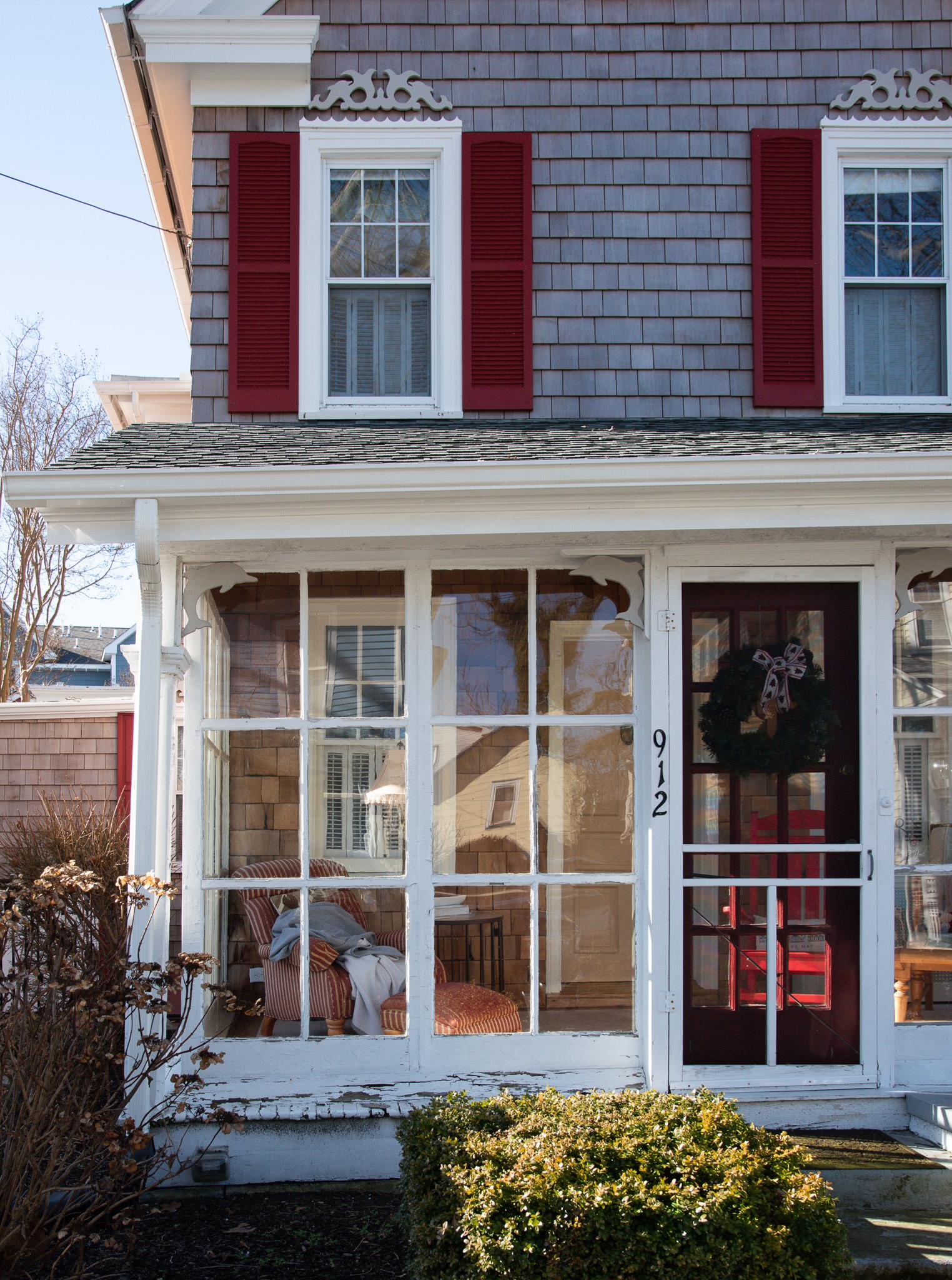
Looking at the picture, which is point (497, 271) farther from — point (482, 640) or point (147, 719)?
point (147, 719)

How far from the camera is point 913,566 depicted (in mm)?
5004

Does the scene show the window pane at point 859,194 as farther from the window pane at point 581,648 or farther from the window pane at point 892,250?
the window pane at point 581,648

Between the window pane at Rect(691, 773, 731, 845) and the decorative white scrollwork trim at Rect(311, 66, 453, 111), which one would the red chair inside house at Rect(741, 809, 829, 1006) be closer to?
the window pane at Rect(691, 773, 731, 845)

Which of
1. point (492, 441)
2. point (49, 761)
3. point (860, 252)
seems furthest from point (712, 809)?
point (49, 761)

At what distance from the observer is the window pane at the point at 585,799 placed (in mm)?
5098

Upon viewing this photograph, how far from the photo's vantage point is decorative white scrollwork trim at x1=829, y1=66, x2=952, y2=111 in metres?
5.77

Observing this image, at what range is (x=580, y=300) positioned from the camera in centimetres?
577

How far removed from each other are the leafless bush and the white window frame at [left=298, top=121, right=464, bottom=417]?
2592 mm

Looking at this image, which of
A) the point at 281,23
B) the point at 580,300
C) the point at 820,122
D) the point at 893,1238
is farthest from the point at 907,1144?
the point at 281,23

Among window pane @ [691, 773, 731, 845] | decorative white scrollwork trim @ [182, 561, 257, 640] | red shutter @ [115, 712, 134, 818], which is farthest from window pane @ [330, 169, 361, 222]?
red shutter @ [115, 712, 134, 818]

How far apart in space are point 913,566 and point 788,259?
1.80 m

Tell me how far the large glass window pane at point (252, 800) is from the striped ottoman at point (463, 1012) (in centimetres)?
76

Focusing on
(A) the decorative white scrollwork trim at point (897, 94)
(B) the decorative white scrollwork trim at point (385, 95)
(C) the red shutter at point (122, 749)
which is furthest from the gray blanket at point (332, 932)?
(A) the decorative white scrollwork trim at point (897, 94)

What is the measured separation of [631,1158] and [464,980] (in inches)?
76.8
